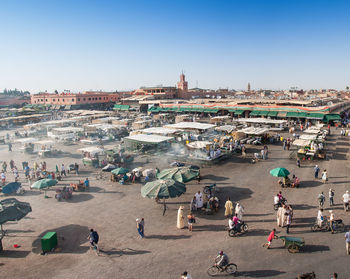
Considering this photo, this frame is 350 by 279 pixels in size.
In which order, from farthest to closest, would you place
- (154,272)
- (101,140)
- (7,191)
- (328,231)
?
1. (101,140)
2. (7,191)
3. (328,231)
4. (154,272)

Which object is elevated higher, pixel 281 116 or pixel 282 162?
pixel 281 116

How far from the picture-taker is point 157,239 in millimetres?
10133

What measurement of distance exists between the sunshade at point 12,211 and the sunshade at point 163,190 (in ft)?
16.8

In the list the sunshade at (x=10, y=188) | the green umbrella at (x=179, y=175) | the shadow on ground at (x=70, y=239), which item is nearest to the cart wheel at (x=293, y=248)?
the green umbrella at (x=179, y=175)

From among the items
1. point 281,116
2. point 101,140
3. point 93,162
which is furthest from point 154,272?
point 281,116

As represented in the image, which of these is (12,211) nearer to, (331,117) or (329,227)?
(329,227)

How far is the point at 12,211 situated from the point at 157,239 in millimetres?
5972

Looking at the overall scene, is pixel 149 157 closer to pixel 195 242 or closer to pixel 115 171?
pixel 115 171

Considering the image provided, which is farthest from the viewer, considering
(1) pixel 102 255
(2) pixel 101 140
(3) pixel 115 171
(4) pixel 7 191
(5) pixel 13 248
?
(2) pixel 101 140

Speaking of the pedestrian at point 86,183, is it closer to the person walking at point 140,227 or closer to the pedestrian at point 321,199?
the person walking at point 140,227

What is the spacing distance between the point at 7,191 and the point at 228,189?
1308 cm

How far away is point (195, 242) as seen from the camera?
991cm

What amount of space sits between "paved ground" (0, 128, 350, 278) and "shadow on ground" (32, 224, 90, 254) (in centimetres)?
4

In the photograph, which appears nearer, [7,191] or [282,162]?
[7,191]
